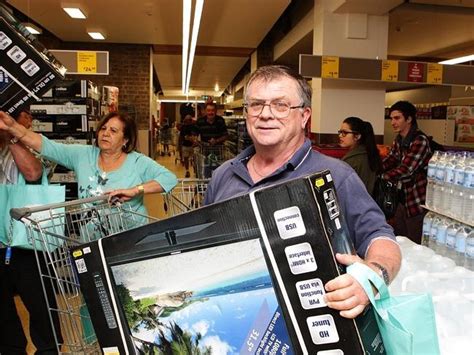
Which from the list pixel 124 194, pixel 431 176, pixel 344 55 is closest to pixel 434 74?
pixel 344 55

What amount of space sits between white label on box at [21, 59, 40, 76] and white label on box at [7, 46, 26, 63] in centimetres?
3

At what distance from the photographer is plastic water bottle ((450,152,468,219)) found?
2.58m

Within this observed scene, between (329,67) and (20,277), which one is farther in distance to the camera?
(329,67)

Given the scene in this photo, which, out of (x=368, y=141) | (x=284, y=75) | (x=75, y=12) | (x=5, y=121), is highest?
(x=75, y=12)

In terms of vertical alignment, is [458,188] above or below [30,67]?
below

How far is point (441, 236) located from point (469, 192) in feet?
1.06

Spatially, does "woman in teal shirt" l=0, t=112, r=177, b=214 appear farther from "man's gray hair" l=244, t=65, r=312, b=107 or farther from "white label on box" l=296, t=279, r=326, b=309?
"white label on box" l=296, t=279, r=326, b=309

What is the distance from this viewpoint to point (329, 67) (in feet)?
21.0

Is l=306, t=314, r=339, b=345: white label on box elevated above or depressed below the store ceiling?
below

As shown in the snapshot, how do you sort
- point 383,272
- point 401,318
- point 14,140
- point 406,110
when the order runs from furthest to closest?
point 406,110 < point 14,140 < point 383,272 < point 401,318

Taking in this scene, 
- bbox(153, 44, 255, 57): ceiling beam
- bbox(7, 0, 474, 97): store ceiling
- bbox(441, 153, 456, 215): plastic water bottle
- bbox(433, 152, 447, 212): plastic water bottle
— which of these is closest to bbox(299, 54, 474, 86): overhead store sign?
bbox(7, 0, 474, 97): store ceiling

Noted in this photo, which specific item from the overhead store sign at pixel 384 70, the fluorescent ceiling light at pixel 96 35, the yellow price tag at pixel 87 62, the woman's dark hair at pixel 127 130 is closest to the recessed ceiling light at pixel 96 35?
the fluorescent ceiling light at pixel 96 35

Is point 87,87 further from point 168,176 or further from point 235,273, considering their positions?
point 235,273

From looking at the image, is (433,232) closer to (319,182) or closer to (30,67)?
(319,182)
